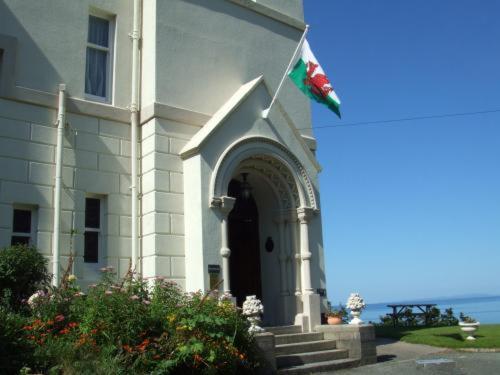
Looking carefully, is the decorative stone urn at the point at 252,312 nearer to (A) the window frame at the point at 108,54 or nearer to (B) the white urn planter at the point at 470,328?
(A) the window frame at the point at 108,54

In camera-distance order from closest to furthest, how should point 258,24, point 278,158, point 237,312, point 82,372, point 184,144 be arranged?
point 82,372
point 237,312
point 184,144
point 278,158
point 258,24

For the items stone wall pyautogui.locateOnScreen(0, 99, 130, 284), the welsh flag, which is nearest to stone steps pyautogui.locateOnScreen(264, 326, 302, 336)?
stone wall pyautogui.locateOnScreen(0, 99, 130, 284)

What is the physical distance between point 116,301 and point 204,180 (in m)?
4.23

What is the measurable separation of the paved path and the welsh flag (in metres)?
6.33

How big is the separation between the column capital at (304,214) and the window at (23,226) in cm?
642

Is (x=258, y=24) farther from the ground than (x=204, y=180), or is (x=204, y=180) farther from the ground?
(x=258, y=24)

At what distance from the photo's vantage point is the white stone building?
39.4 feet

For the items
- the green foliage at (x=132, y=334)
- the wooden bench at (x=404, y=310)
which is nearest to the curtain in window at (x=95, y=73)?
the green foliage at (x=132, y=334)

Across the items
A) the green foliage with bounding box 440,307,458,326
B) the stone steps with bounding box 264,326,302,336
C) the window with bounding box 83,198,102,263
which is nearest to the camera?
the window with bounding box 83,198,102,263

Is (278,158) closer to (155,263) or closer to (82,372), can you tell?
(155,263)

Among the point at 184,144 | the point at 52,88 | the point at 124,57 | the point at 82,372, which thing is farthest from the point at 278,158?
the point at 82,372

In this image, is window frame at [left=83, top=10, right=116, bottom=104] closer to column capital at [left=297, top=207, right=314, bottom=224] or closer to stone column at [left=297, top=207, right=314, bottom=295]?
column capital at [left=297, top=207, right=314, bottom=224]

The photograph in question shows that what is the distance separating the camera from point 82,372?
7809mm

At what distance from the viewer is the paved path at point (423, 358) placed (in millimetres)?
10016
